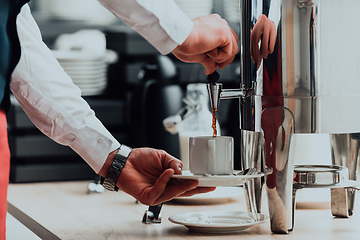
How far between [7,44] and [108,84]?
2.96 ft

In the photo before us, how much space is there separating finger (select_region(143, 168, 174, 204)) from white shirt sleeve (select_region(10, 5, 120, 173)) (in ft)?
0.36

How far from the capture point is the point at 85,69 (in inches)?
57.1

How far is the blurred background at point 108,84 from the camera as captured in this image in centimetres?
132

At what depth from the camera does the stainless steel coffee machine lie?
2.27 feet

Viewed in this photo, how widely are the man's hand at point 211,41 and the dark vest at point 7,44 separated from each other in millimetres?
229

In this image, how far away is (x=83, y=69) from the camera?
1.45 meters

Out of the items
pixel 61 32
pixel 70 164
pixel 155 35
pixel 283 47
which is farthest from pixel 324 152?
pixel 61 32

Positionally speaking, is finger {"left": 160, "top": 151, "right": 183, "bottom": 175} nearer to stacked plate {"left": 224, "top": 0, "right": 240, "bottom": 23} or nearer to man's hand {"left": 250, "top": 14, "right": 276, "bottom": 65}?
man's hand {"left": 250, "top": 14, "right": 276, "bottom": 65}

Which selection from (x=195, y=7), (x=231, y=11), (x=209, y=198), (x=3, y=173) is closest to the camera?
(x=3, y=173)

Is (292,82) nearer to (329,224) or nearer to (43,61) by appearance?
(329,224)

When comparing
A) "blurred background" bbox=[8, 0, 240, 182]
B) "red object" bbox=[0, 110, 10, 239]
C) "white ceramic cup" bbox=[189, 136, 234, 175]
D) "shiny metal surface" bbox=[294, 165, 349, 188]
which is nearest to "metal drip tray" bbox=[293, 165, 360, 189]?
"shiny metal surface" bbox=[294, 165, 349, 188]

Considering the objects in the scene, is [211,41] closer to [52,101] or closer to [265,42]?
[265,42]

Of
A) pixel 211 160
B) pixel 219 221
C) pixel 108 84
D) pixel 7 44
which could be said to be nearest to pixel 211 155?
pixel 211 160

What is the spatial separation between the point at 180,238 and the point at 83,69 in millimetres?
859
